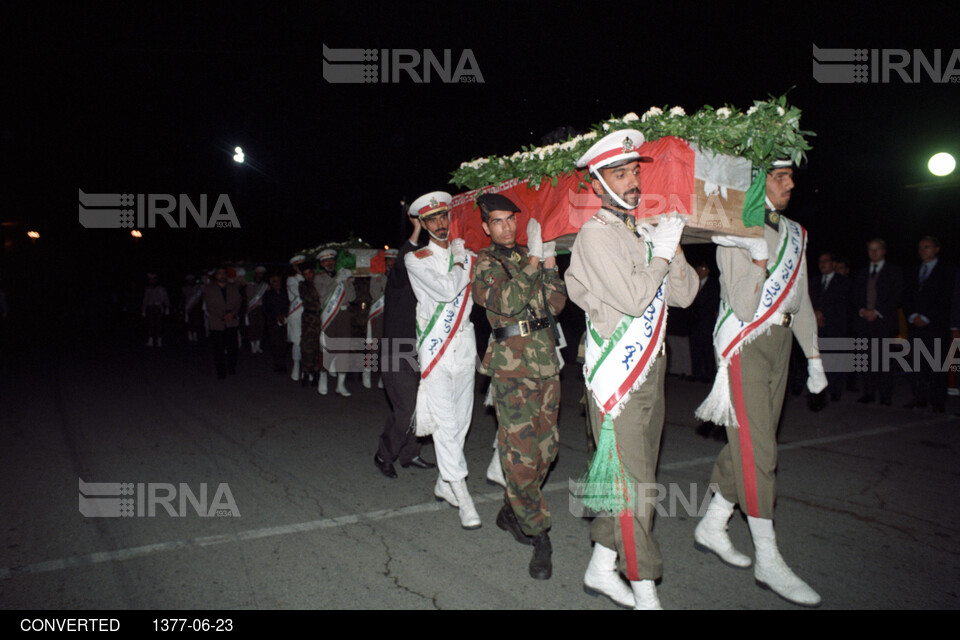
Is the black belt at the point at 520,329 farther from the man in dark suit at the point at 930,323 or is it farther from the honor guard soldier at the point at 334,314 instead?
the man in dark suit at the point at 930,323

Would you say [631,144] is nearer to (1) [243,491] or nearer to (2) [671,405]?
(1) [243,491]

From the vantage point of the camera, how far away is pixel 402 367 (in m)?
5.23

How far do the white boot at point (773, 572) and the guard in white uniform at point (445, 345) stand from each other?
1.82 meters

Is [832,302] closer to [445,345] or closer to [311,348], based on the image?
[445,345]

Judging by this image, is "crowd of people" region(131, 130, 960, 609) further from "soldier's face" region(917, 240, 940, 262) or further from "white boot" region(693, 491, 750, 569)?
"soldier's face" region(917, 240, 940, 262)

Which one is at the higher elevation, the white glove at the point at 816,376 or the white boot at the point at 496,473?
the white glove at the point at 816,376

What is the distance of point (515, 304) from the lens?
349 centimetres

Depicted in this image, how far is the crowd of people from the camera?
2.86 metres

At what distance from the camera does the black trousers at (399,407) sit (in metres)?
5.23

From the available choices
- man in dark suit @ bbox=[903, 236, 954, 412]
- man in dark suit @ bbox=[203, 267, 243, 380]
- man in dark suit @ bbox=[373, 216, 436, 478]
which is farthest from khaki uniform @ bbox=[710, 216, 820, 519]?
man in dark suit @ bbox=[203, 267, 243, 380]

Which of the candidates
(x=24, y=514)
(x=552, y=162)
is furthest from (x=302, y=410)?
(x=552, y=162)

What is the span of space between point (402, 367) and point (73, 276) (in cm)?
5036

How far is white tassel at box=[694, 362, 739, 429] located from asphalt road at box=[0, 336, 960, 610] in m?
0.92

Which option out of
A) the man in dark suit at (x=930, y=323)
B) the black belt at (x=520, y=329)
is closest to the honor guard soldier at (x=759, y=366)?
the black belt at (x=520, y=329)
